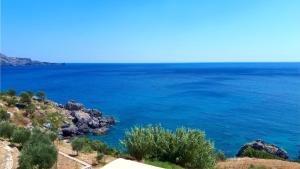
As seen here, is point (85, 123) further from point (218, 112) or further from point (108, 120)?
point (218, 112)

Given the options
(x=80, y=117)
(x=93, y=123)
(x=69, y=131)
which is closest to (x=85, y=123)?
(x=93, y=123)

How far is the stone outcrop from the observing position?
5498 centimetres

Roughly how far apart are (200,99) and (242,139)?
4080cm

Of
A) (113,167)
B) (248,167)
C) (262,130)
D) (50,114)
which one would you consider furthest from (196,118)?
(113,167)

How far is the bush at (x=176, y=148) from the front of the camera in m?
23.7

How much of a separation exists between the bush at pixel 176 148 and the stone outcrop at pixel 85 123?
105 ft

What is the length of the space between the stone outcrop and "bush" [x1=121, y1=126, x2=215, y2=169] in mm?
32126

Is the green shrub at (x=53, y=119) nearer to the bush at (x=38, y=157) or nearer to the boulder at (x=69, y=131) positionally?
the boulder at (x=69, y=131)

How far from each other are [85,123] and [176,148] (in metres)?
38.4

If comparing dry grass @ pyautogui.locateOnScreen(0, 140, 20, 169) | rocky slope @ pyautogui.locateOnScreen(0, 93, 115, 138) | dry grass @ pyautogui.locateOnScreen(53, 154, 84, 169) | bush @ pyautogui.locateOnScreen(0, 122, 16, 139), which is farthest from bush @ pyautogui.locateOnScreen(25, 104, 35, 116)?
dry grass @ pyautogui.locateOnScreen(53, 154, 84, 169)

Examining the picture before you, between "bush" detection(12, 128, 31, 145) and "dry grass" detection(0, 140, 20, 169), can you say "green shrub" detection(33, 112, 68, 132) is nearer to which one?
"bush" detection(12, 128, 31, 145)

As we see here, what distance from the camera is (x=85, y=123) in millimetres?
59969

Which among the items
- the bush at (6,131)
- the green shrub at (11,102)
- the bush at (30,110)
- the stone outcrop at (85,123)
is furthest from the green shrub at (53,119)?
the bush at (6,131)

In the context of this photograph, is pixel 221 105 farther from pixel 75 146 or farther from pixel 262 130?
pixel 75 146
